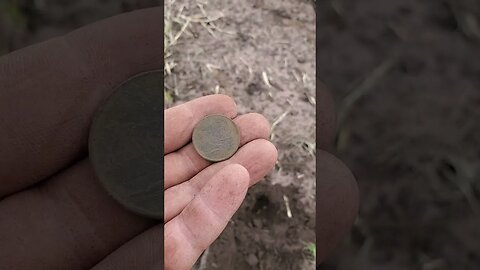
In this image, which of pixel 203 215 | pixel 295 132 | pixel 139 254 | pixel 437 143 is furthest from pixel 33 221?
pixel 437 143

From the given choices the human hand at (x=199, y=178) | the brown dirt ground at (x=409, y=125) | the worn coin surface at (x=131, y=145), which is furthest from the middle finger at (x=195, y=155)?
the brown dirt ground at (x=409, y=125)

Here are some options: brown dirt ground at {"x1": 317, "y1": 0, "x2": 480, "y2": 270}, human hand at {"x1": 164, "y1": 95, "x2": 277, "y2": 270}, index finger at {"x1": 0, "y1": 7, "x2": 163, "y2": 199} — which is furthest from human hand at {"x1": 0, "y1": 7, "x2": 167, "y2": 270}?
brown dirt ground at {"x1": 317, "y1": 0, "x2": 480, "y2": 270}

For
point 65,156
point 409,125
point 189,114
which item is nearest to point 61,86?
point 65,156

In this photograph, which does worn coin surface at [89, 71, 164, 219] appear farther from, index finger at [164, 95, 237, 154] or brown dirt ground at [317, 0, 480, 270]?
brown dirt ground at [317, 0, 480, 270]

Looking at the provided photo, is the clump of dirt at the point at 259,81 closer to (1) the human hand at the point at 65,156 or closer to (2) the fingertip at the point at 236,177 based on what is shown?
(2) the fingertip at the point at 236,177

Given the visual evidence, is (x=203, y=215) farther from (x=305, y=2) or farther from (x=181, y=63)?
(x=305, y=2)
